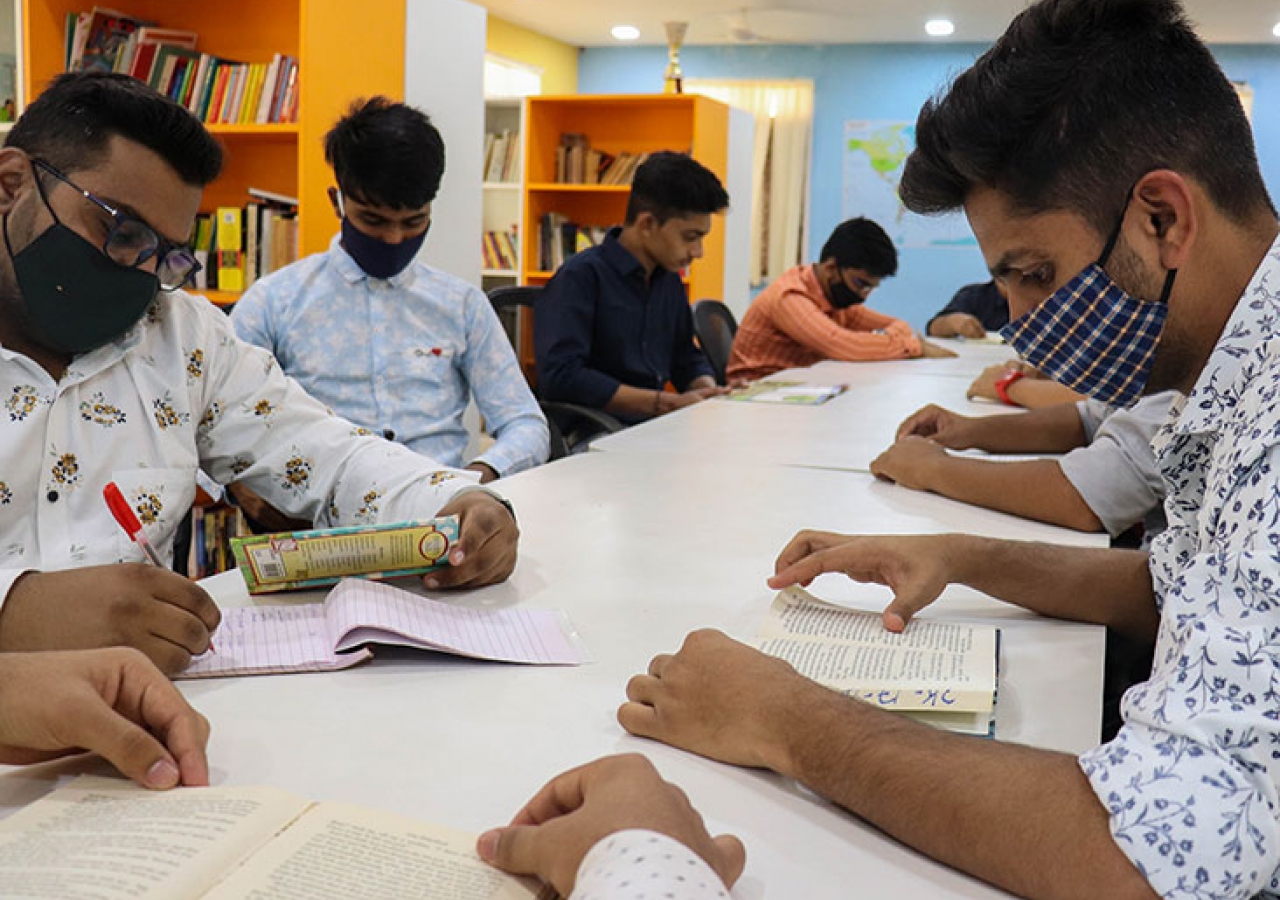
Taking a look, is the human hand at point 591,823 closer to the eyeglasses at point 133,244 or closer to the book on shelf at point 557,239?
the eyeglasses at point 133,244

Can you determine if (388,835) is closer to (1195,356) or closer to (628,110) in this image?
(1195,356)

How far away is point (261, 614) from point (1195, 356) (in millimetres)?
963

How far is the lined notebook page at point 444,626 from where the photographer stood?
1128 millimetres

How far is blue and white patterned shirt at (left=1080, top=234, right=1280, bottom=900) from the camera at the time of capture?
2.34ft

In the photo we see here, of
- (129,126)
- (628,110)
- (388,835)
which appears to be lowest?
(388,835)

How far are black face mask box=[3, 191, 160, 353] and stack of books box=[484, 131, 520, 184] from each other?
20.1 ft

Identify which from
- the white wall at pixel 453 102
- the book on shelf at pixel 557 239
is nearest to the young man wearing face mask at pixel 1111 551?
the white wall at pixel 453 102

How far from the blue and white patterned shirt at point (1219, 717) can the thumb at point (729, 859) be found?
0.23m

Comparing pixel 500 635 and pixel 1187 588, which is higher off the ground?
pixel 1187 588

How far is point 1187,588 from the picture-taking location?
82 cm

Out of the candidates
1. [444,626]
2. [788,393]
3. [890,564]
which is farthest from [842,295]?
[444,626]

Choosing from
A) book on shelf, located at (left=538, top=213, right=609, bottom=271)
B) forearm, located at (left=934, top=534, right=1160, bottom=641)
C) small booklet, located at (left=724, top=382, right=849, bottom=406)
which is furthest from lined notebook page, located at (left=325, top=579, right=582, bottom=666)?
book on shelf, located at (left=538, top=213, right=609, bottom=271)

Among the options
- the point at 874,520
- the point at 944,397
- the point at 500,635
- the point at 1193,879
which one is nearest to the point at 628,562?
the point at 500,635

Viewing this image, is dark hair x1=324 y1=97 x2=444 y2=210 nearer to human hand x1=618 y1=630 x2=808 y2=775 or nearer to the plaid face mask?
the plaid face mask
